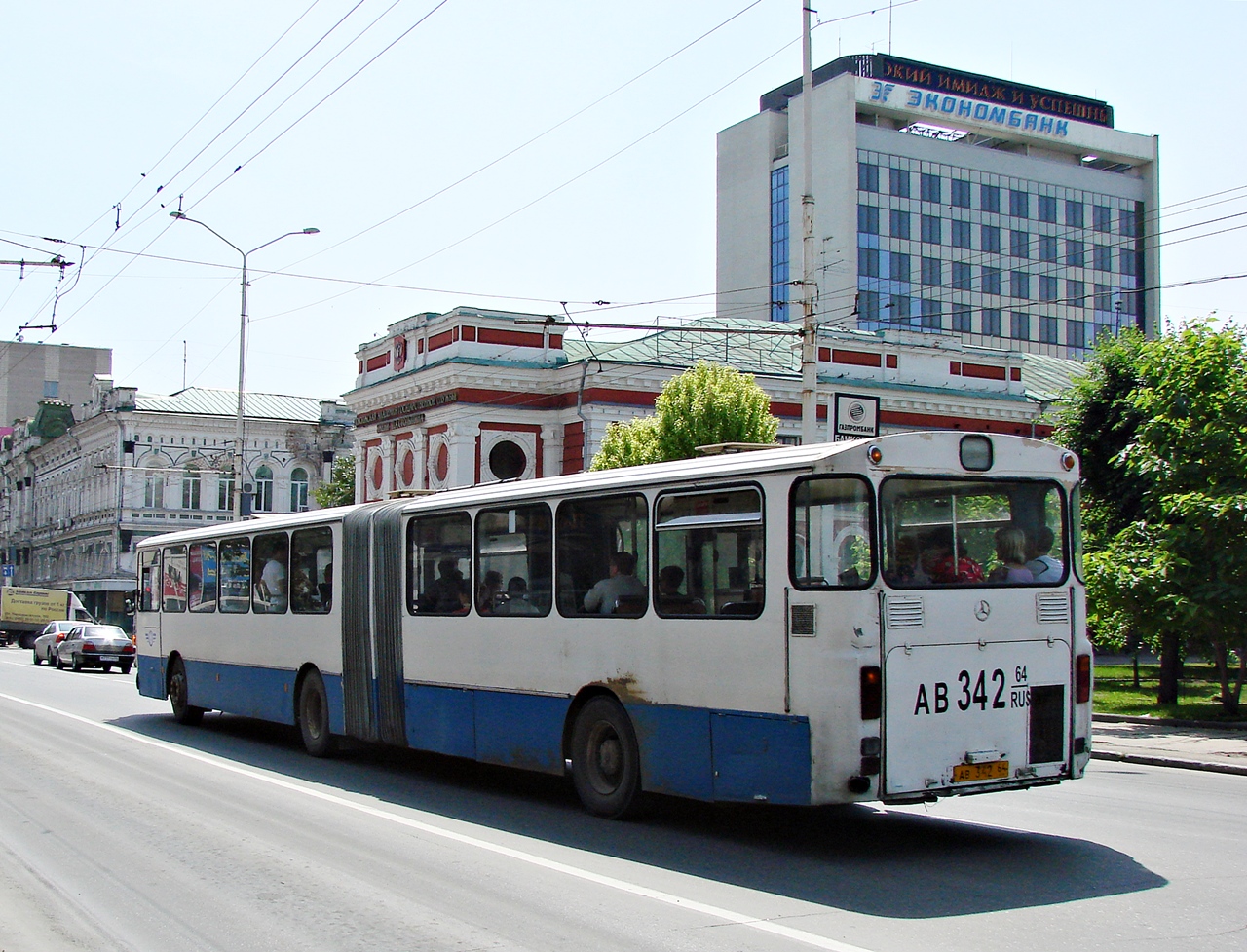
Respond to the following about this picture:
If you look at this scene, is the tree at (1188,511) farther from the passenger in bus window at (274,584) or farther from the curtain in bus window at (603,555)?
the passenger in bus window at (274,584)

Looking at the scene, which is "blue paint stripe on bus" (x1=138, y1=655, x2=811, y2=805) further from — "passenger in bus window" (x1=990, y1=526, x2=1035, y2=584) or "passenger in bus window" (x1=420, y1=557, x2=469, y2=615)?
"passenger in bus window" (x1=990, y1=526, x2=1035, y2=584)

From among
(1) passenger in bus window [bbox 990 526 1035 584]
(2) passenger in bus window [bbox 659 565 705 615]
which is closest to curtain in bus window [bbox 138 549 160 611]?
(2) passenger in bus window [bbox 659 565 705 615]

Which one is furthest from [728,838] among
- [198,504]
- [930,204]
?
[930,204]

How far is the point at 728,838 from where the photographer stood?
10.0m

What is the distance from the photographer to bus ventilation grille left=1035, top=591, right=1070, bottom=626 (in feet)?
31.3

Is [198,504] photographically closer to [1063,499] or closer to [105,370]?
[105,370]

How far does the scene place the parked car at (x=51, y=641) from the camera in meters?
40.8

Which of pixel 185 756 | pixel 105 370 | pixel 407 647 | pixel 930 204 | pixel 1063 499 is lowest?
pixel 185 756

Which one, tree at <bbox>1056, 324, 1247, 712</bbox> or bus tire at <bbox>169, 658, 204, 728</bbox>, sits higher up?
tree at <bbox>1056, 324, 1247, 712</bbox>

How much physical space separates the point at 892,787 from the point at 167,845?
5.13 m

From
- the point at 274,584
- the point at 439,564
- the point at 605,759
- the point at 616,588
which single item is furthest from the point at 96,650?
the point at 616,588

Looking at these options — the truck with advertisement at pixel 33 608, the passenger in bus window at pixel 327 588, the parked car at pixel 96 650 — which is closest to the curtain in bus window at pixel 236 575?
the passenger in bus window at pixel 327 588

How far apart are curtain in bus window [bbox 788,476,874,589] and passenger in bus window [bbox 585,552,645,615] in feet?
5.80

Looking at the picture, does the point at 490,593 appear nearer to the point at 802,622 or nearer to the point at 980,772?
the point at 802,622
